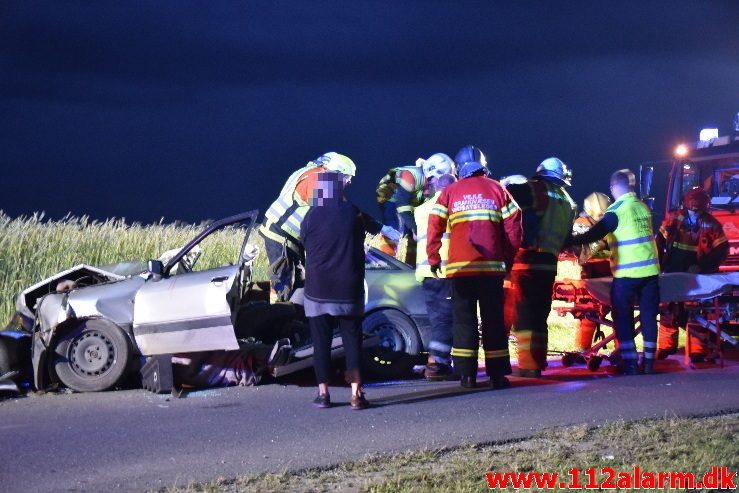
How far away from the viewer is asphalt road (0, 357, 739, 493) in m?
6.56

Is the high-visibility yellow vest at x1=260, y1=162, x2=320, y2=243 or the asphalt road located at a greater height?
the high-visibility yellow vest at x1=260, y1=162, x2=320, y2=243

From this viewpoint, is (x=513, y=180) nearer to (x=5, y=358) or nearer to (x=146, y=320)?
(x=146, y=320)

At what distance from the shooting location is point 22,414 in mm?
8445

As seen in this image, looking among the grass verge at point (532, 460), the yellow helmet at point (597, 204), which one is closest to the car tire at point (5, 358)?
the grass verge at point (532, 460)

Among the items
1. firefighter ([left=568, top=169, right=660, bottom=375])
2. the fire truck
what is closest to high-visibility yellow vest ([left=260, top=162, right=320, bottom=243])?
firefighter ([left=568, top=169, right=660, bottom=375])

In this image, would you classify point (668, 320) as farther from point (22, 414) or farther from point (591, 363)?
point (22, 414)

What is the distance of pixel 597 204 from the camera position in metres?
12.4

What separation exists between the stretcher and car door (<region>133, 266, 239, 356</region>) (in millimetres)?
3891

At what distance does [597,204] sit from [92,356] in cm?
577

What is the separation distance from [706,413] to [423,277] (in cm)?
285

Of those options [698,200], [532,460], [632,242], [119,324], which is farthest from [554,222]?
[532,460]

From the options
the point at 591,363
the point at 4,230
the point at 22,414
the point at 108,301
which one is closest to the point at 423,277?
the point at 591,363

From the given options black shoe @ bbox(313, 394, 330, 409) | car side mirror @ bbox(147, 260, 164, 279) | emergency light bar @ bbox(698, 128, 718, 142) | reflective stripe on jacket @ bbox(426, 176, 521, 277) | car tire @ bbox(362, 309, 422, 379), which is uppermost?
emergency light bar @ bbox(698, 128, 718, 142)

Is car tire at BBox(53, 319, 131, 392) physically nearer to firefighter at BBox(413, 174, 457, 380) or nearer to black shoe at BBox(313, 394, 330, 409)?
black shoe at BBox(313, 394, 330, 409)
